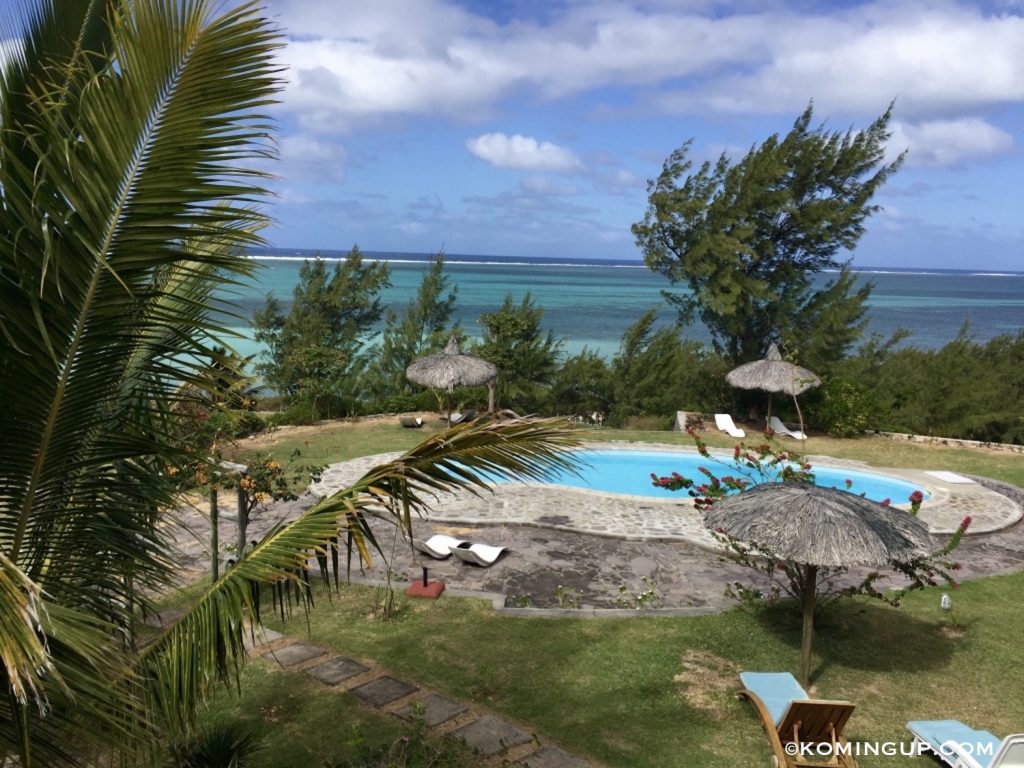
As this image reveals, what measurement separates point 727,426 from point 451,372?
7016mm

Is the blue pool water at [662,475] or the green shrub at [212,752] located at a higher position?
the green shrub at [212,752]

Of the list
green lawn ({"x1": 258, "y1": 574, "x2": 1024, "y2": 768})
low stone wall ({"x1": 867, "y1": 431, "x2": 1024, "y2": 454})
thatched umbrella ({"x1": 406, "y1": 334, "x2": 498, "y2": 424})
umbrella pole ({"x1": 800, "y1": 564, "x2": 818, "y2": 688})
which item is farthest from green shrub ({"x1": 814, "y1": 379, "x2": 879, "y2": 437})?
umbrella pole ({"x1": 800, "y1": 564, "x2": 818, "y2": 688})

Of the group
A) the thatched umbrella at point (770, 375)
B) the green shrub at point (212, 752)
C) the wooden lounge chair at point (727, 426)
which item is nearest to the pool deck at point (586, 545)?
the green shrub at point (212, 752)

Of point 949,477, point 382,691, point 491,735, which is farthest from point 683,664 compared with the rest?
point 949,477

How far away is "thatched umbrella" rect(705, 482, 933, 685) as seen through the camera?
5707 mm

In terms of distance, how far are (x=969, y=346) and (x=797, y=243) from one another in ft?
19.6

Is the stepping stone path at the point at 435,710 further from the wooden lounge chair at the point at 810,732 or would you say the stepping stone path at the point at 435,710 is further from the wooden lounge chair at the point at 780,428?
the wooden lounge chair at the point at 780,428

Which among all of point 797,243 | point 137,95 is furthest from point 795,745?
point 797,243

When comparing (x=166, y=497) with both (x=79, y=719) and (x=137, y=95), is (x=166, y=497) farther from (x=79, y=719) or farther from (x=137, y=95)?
(x=137, y=95)

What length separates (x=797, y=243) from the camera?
66.8ft

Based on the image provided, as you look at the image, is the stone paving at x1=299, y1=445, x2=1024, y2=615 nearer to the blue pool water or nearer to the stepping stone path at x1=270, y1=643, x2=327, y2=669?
the blue pool water

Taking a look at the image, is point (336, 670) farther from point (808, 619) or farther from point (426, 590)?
point (808, 619)

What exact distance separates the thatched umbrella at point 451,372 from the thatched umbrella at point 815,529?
420 inches

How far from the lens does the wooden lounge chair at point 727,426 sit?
1822 cm
